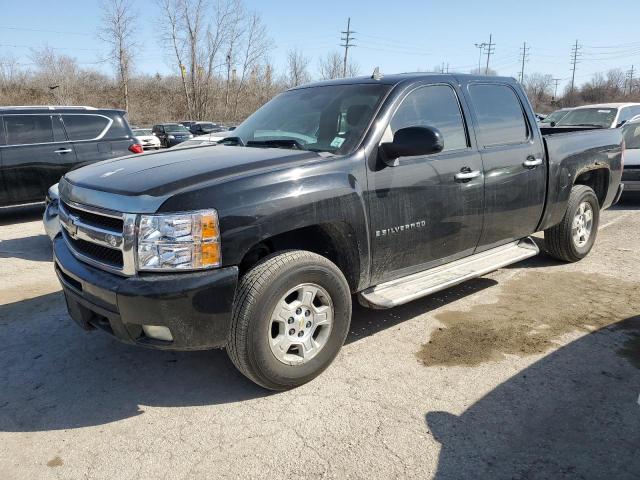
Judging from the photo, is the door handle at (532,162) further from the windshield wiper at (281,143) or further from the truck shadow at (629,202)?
the truck shadow at (629,202)

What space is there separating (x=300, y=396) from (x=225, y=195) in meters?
1.33

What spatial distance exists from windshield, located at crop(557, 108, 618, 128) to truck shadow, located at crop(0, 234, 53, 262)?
35.3ft

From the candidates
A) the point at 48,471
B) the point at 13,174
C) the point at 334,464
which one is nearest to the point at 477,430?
the point at 334,464

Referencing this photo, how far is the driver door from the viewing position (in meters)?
3.63

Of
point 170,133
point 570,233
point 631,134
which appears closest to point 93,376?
point 570,233

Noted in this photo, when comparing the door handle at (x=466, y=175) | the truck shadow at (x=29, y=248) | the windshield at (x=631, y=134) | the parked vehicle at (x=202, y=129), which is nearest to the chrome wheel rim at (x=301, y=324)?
the door handle at (x=466, y=175)

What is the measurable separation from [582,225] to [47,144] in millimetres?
8101

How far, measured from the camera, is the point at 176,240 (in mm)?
2781

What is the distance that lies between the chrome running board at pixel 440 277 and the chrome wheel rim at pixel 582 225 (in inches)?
39.8

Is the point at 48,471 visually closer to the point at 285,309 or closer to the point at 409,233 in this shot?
the point at 285,309

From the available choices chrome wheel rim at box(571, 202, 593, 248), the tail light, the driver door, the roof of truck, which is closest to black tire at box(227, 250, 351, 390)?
the driver door

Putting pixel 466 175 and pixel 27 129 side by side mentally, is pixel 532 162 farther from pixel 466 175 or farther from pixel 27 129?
pixel 27 129

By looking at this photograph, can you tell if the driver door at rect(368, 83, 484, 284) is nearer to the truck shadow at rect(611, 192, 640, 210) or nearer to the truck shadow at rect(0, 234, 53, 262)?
the truck shadow at rect(0, 234, 53, 262)

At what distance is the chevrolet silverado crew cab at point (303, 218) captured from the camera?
283 cm
